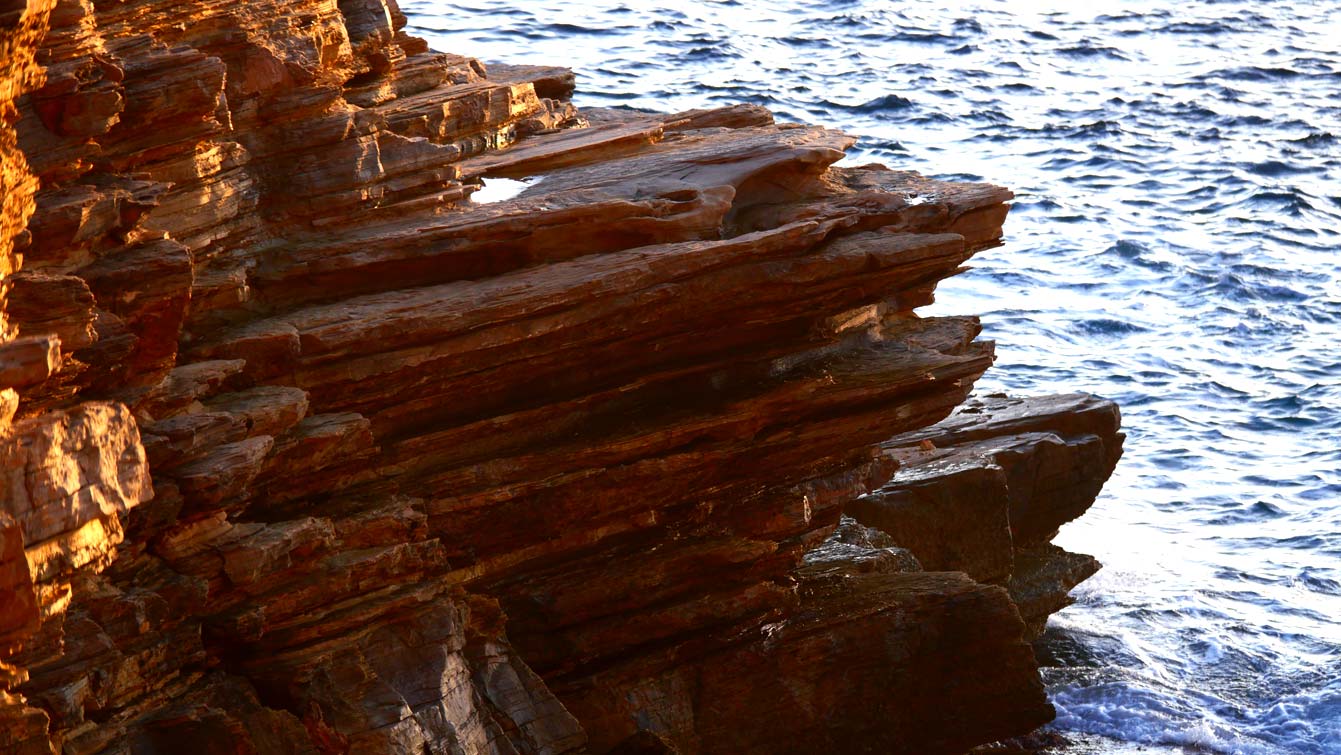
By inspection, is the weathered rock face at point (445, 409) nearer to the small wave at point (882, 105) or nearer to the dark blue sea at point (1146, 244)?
the dark blue sea at point (1146, 244)

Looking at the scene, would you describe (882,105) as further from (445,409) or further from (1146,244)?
(445,409)

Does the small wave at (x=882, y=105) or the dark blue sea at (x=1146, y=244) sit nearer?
the dark blue sea at (x=1146, y=244)

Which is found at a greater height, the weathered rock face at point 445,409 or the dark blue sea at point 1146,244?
the weathered rock face at point 445,409

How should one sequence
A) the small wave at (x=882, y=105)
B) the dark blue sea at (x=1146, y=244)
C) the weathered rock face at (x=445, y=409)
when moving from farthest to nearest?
the small wave at (x=882, y=105), the dark blue sea at (x=1146, y=244), the weathered rock face at (x=445, y=409)

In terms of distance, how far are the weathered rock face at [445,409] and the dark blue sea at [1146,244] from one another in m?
5.49

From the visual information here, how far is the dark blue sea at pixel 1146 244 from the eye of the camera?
2109 cm

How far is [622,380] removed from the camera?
555 inches

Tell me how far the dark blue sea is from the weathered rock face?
5.49 metres

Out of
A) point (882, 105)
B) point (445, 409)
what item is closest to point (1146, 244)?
point (882, 105)

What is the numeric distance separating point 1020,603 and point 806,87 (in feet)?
62.4

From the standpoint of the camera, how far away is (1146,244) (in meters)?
32.2

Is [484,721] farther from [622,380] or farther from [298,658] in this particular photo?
[622,380]

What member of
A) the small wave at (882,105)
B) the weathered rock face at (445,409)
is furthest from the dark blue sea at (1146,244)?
the weathered rock face at (445,409)

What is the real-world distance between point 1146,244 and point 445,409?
2274 cm
